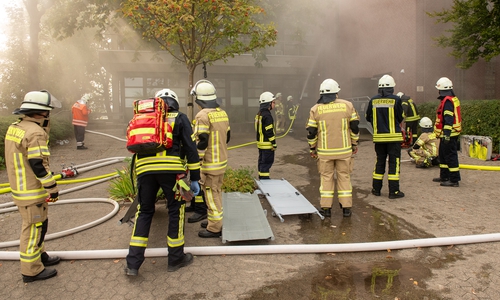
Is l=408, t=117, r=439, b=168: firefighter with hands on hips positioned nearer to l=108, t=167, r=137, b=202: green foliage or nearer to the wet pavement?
the wet pavement

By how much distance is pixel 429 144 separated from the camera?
7965mm

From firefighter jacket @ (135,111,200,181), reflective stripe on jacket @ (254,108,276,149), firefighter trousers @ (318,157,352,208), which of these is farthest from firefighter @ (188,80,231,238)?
reflective stripe on jacket @ (254,108,276,149)

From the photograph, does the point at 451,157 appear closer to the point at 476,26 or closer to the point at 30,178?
the point at 476,26

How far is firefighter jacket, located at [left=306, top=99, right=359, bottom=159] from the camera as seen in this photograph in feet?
15.9

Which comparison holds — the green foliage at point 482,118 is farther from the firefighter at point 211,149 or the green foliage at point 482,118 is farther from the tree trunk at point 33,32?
the tree trunk at point 33,32

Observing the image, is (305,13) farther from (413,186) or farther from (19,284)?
(19,284)

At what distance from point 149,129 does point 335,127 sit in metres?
2.59

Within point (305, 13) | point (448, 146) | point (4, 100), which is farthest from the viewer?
point (4, 100)

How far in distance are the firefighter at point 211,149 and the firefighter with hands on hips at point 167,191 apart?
66 cm

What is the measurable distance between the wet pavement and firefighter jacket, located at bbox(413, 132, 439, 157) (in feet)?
8.67

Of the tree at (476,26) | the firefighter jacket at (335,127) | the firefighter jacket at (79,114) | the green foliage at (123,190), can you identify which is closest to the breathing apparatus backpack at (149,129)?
the firefighter jacket at (335,127)

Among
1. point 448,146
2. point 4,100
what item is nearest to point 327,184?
point 448,146

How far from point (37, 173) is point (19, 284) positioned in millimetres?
1018

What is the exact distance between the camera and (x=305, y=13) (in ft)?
47.3
